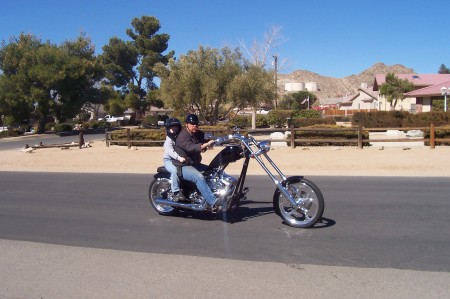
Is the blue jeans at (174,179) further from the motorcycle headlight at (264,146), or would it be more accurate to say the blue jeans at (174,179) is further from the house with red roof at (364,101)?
the house with red roof at (364,101)

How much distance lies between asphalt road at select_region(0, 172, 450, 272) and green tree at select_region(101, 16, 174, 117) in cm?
5252

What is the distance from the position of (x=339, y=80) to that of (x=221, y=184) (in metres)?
153

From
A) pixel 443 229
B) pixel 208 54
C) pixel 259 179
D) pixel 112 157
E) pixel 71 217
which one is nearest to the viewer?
pixel 443 229

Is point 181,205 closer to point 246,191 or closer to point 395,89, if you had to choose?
point 246,191

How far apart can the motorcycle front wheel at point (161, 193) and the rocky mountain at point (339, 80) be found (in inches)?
5062

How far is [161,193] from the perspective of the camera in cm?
784

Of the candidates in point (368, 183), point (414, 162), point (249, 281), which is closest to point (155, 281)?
point (249, 281)

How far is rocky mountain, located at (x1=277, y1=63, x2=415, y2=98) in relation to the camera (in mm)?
141375

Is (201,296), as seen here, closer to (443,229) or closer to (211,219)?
(211,219)

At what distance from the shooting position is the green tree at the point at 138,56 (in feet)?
200

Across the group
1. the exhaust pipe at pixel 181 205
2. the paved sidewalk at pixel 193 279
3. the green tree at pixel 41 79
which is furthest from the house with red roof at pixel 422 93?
the paved sidewalk at pixel 193 279

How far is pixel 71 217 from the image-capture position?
793 cm

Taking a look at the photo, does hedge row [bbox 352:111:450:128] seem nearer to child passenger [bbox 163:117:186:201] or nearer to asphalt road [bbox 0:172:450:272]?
asphalt road [bbox 0:172:450:272]

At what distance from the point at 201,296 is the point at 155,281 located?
63cm
